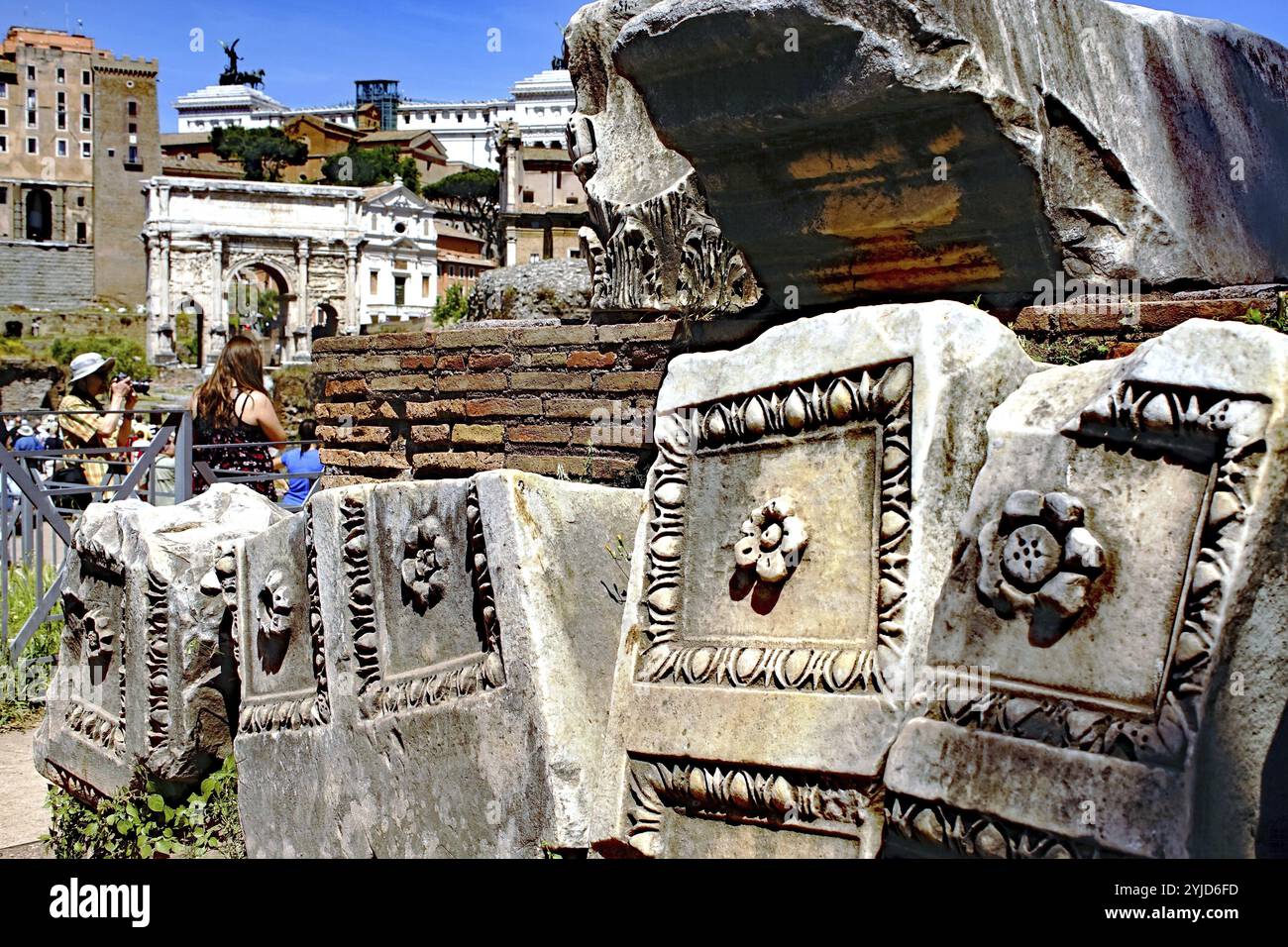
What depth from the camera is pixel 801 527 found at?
2424 millimetres

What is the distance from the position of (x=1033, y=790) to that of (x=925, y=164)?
2.25 meters

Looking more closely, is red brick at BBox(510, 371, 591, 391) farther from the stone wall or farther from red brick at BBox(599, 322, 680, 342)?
the stone wall

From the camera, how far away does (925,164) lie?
12.2ft

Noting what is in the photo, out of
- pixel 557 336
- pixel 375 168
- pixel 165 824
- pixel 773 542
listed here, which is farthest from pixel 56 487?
pixel 375 168

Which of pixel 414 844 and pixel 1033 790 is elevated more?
pixel 1033 790

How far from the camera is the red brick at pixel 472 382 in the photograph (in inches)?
220

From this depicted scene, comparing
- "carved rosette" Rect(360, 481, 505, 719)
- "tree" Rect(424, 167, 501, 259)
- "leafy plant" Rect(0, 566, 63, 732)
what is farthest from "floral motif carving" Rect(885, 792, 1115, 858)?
"tree" Rect(424, 167, 501, 259)

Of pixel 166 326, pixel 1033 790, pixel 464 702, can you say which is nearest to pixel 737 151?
pixel 464 702

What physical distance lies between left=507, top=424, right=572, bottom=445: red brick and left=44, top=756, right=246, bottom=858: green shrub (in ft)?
6.33

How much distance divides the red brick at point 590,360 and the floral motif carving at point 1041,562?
3257 millimetres

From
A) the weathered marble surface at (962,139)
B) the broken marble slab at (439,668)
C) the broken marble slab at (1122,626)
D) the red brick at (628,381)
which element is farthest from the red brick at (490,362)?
the broken marble slab at (1122,626)

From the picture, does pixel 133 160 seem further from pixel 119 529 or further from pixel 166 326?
pixel 119 529

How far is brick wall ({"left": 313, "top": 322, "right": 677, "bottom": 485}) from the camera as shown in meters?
5.18
